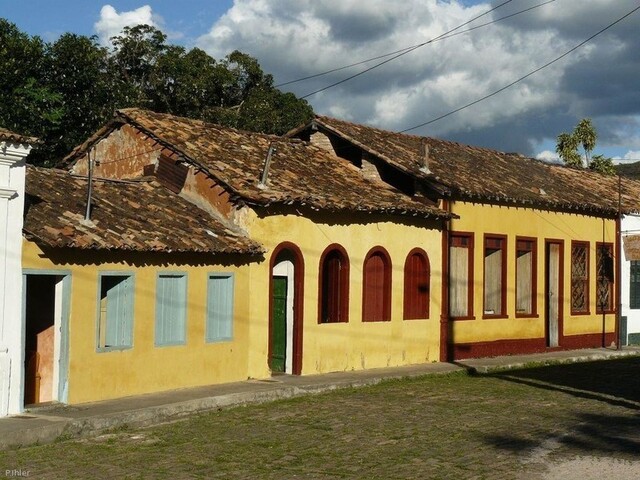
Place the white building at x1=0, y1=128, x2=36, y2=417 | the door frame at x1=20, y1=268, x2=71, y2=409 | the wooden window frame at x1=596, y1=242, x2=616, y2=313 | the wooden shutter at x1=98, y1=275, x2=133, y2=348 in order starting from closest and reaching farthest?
the white building at x1=0, y1=128, x2=36, y2=417
the door frame at x1=20, y1=268, x2=71, y2=409
the wooden shutter at x1=98, y1=275, x2=133, y2=348
the wooden window frame at x1=596, y1=242, x2=616, y2=313

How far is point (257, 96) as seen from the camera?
137 ft

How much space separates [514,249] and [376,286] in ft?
16.1

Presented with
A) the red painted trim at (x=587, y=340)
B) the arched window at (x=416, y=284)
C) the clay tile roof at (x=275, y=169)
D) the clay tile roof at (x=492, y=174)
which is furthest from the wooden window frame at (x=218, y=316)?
the red painted trim at (x=587, y=340)

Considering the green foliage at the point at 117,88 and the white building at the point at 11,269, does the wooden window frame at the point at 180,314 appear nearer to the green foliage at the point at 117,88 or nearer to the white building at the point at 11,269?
the white building at the point at 11,269

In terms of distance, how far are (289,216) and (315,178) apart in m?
2.14

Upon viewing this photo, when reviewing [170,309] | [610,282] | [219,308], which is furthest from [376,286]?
[610,282]

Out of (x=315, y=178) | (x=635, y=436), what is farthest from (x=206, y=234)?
(x=635, y=436)

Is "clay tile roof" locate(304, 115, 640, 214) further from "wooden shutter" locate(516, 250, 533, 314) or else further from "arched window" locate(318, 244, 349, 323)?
"arched window" locate(318, 244, 349, 323)

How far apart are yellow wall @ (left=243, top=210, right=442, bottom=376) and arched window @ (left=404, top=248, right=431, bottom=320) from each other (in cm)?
14

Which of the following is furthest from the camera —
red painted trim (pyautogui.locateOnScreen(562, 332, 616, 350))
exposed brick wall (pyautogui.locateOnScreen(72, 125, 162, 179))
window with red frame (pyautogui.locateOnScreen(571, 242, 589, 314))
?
window with red frame (pyautogui.locateOnScreen(571, 242, 589, 314))

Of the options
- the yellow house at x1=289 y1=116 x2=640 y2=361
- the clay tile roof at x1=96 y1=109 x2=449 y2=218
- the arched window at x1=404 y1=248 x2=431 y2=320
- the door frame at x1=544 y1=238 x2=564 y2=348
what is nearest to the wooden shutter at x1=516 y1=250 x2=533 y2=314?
the yellow house at x1=289 y1=116 x2=640 y2=361

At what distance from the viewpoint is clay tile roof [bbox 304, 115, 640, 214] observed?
868 inches

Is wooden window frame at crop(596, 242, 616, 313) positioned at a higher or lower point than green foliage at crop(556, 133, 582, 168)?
lower

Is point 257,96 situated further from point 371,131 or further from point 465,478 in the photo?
point 465,478
